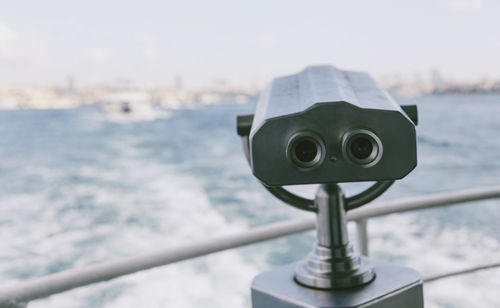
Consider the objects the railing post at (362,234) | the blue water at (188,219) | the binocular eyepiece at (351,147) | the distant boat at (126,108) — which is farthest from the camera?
the distant boat at (126,108)

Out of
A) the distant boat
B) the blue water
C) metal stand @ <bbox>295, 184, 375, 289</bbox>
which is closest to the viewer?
metal stand @ <bbox>295, 184, 375, 289</bbox>

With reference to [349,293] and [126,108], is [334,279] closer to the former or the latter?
[349,293]

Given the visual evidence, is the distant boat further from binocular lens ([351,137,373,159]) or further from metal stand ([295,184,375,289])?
binocular lens ([351,137,373,159])

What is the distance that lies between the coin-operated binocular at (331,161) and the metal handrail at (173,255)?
0.21m

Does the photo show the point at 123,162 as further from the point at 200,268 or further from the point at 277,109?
the point at 277,109

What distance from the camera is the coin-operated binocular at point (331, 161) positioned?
49 centimetres

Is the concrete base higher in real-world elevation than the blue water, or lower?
higher

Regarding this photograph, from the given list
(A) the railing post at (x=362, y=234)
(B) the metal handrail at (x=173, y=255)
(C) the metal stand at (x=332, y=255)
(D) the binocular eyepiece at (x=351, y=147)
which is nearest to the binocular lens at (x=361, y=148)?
(D) the binocular eyepiece at (x=351, y=147)

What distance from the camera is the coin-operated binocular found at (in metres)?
0.49

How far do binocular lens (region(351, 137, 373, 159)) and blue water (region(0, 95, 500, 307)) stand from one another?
20 cm

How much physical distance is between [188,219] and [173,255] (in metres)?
9.03

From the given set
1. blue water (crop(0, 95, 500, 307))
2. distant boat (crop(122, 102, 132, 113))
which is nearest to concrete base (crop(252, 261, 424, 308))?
blue water (crop(0, 95, 500, 307))

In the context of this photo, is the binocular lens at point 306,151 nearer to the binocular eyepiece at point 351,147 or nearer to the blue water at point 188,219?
the binocular eyepiece at point 351,147

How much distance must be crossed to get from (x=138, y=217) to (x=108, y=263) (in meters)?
10.5
